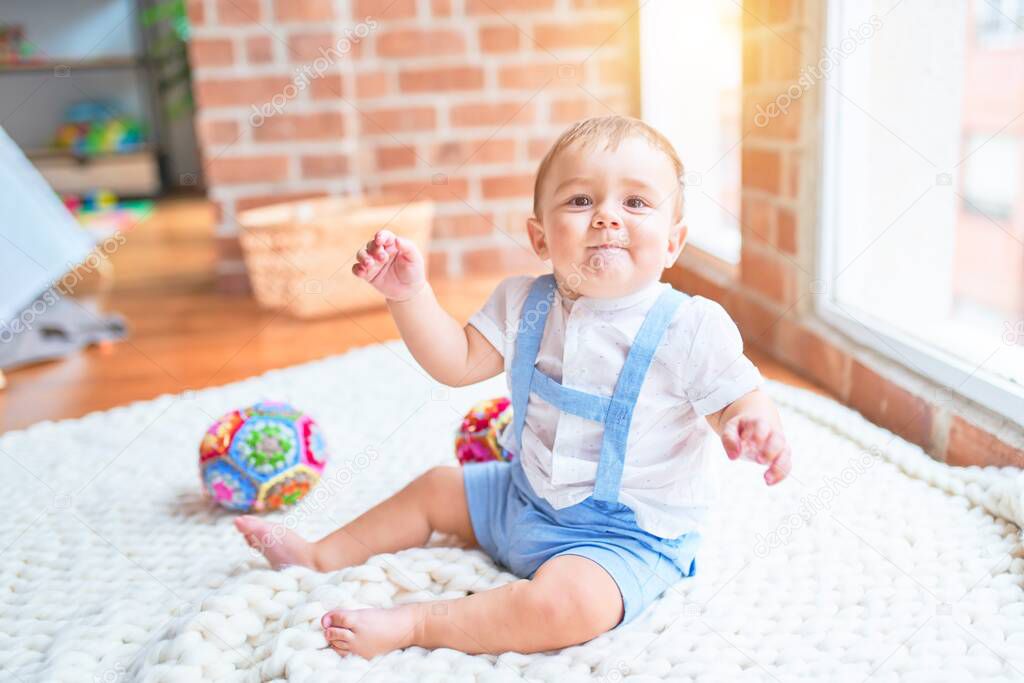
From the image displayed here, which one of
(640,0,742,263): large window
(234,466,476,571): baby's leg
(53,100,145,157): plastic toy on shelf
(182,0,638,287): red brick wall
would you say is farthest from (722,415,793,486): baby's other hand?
(53,100,145,157): plastic toy on shelf

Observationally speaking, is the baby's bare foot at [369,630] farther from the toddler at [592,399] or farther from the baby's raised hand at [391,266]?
the baby's raised hand at [391,266]

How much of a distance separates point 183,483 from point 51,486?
17 cm

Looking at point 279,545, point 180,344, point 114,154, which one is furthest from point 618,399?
point 114,154

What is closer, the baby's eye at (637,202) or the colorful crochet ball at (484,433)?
the baby's eye at (637,202)

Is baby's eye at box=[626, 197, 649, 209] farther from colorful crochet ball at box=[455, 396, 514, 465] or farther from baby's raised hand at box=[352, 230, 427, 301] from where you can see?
colorful crochet ball at box=[455, 396, 514, 465]

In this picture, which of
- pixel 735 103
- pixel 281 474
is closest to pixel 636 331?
pixel 281 474

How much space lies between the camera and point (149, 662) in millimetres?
772

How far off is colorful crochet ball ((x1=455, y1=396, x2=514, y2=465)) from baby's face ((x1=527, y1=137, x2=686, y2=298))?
27 centimetres

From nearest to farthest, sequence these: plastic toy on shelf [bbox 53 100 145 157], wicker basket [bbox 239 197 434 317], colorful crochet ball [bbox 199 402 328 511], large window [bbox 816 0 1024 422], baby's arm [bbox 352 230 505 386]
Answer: baby's arm [bbox 352 230 505 386], colorful crochet ball [bbox 199 402 328 511], large window [bbox 816 0 1024 422], wicker basket [bbox 239 197 434 317], plastic toy on shelf [bbox 53 100 145 157]

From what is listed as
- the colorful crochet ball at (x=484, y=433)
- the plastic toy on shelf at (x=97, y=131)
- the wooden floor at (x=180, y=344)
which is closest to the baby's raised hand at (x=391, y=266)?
the colorful crochet ball at (x=484, y=433)

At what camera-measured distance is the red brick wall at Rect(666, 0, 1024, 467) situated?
120 cm

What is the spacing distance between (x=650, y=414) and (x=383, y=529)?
30 centimetres

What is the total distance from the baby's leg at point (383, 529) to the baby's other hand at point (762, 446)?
1.02 ft

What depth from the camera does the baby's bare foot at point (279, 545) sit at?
937 millimetres
